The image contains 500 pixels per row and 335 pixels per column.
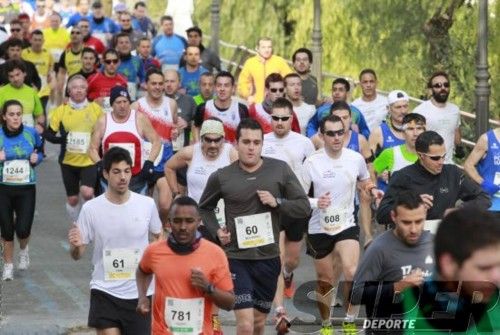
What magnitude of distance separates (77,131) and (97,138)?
146 centimetres

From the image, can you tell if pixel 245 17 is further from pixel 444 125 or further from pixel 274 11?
pixel 444 125

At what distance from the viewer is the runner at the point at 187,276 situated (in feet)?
32.7

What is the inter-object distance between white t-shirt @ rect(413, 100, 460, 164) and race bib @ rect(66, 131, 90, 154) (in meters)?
3.29

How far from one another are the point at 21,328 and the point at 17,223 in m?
2.64

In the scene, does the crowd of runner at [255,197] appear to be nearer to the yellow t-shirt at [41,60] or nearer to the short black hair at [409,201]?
the short black hair at [409,201]

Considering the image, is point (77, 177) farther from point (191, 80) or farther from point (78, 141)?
point (191, 80)

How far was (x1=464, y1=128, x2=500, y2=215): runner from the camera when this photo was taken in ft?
48.6

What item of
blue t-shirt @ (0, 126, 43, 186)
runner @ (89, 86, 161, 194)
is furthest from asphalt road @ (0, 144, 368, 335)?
runner @ (89, 86, 161, 194)

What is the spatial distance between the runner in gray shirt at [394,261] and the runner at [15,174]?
7.04 m

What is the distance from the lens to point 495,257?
487 centimetres

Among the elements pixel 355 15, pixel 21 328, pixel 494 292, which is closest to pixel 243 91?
pixel 355 15

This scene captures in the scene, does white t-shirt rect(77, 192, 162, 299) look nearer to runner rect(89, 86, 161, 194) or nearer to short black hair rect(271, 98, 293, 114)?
short black hair rect(271, 98, 293, 114)

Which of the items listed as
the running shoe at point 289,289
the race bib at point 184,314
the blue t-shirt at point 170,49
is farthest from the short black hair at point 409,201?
the blue t-shirt at point 170,49

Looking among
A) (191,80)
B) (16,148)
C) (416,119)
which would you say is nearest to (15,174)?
(16,148)
